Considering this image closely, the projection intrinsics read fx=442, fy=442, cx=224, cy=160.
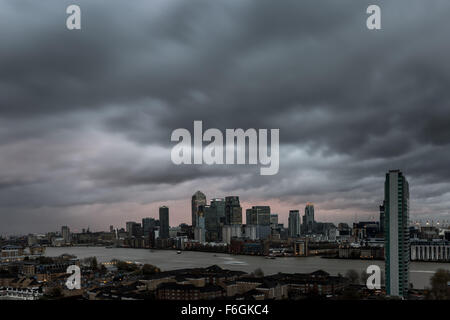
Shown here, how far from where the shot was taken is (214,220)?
130 feet

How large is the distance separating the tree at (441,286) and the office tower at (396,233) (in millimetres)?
575

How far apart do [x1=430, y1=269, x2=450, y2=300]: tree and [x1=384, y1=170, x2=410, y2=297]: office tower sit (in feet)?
1.89

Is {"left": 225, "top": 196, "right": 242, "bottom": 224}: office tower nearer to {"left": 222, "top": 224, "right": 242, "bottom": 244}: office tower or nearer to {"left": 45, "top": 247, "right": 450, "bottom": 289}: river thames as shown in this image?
{"left": 222, "top": 224, "right": 242, "bottom": 244}: office tower

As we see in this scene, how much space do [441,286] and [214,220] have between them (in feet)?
104

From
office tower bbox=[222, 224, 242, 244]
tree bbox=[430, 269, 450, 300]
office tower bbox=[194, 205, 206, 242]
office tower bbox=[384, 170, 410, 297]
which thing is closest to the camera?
tree bbox=[430, 269, 450, 300]

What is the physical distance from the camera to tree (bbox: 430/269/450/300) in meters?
7.70

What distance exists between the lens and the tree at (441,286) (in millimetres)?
7698

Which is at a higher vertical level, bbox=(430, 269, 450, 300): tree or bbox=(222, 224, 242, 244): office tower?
bbox=(430, 269, 450, 300): tree

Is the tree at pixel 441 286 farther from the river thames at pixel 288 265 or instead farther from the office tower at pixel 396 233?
the river thames at pixel 288 265

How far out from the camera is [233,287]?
9242 mm

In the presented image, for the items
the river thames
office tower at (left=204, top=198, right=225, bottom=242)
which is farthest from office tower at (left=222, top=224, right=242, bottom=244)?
the river thames

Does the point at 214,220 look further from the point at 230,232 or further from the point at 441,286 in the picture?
the point at 441,286
